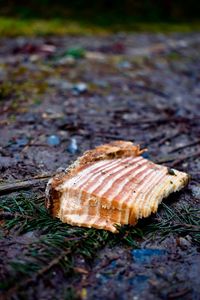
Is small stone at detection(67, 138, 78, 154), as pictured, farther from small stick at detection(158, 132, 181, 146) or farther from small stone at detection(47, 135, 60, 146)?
small stick at detection(158, 132, 181, 146)

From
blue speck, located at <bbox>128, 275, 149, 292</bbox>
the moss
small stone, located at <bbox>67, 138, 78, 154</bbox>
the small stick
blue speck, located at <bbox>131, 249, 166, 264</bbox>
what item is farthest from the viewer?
the moss

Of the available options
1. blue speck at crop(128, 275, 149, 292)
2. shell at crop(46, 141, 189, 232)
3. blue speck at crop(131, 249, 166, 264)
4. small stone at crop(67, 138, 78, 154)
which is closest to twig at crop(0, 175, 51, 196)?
shell at crop(46, 141, 189, 232)

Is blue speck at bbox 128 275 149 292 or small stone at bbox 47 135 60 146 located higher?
blue speck at bbox 128 275 149 292

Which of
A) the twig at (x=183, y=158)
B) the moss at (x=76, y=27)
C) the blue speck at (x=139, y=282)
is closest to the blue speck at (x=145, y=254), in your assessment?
the blue speck at (x=139, y=282)

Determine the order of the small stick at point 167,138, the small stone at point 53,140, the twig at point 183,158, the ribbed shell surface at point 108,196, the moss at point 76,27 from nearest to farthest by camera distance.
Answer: the ribbed shell surface at point 108,196
the twig at point 183,158
the small stone at point 53,140
the small stick at point 167,138
the moss at point 76,27

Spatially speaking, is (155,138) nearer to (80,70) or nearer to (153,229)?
(153,229)

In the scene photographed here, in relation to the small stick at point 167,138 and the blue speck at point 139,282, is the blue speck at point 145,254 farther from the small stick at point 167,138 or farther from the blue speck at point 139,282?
the small stick at point 167,138

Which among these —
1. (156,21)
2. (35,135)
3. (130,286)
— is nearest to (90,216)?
(130,286)
